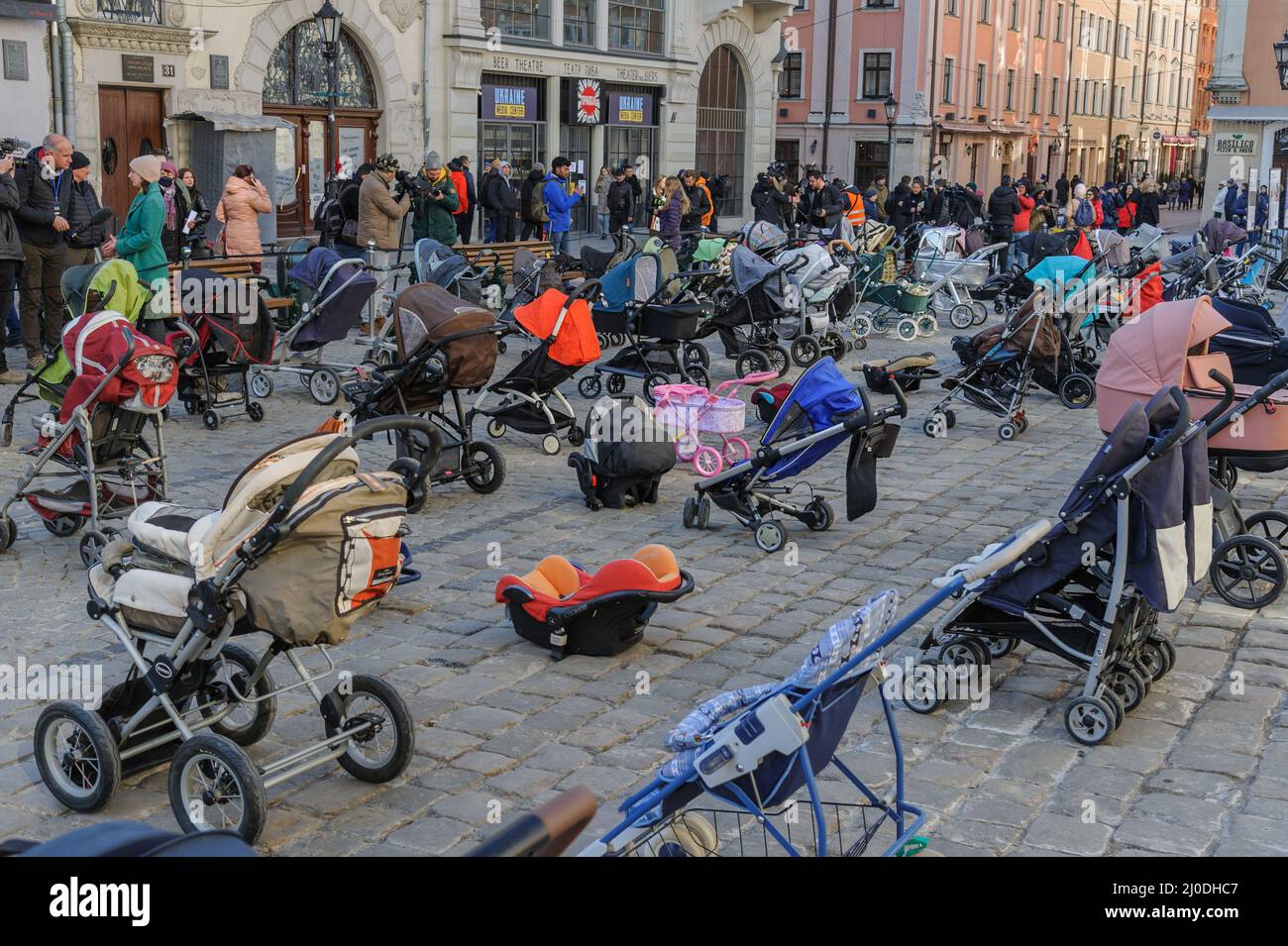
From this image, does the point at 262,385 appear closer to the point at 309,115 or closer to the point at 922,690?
the point at 922,690

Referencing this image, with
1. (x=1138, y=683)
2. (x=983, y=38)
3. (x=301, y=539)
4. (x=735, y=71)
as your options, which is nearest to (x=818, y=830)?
(x=301, y=539)

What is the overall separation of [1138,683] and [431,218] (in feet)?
42.3

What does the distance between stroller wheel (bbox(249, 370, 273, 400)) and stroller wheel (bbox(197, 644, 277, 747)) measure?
24.6 ft

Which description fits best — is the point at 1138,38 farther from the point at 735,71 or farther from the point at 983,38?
the point at 735,71

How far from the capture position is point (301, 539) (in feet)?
16.0

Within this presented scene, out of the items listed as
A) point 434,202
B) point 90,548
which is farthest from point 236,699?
point 434,202

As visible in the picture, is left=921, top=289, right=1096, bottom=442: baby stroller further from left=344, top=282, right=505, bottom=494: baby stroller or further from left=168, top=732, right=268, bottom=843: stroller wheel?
left=168, top=732, right=268, bottom=843: stroller wheel

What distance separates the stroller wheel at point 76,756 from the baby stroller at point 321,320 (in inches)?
292

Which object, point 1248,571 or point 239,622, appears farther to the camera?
point 1248,571

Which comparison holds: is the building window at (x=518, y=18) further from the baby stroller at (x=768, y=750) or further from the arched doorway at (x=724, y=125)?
the baby stroller at (x=768, y=750)

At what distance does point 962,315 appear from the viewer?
1888 cm

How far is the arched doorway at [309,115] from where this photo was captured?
2378 cm

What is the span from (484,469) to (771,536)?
7.35 feet

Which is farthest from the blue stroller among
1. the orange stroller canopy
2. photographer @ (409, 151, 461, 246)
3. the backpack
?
the backpack
